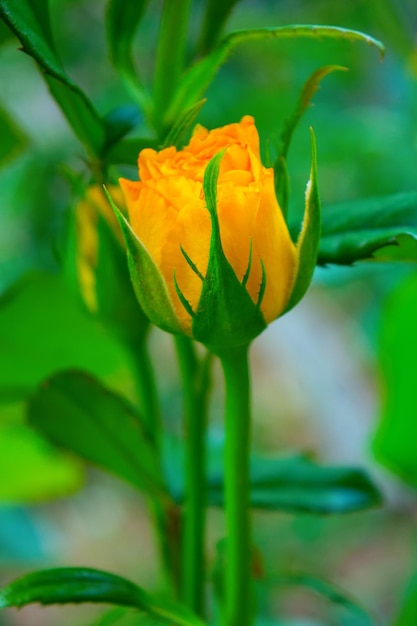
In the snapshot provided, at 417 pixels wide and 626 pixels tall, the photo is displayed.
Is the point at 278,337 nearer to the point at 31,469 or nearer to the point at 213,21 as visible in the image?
the point at 31,469

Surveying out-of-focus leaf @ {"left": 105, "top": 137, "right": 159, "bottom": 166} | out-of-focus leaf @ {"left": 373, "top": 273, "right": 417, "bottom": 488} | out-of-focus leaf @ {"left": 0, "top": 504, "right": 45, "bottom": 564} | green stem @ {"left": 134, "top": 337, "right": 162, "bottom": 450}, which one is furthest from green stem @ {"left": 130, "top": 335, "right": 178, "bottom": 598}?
out-of-focus leaf @ {"left": 0, "top": 504, "right": 45, "bottom": 564}

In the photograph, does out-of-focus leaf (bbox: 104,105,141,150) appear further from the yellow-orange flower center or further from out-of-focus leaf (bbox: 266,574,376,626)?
out-of-focus leaf (bbox: 266,574,376,626)

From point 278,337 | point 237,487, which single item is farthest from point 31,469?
point 278,337

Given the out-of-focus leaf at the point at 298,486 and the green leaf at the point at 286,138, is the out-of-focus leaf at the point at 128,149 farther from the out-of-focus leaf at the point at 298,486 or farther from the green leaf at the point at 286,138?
the out-of-focus leaf at the point at 298,486

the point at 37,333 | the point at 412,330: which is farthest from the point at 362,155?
the point at 37,333

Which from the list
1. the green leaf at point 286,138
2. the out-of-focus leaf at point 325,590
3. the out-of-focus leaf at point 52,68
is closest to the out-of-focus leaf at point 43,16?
the out-of-focus leaf at point 52,68

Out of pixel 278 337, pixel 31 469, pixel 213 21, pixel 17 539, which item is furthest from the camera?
pixel 278 337
